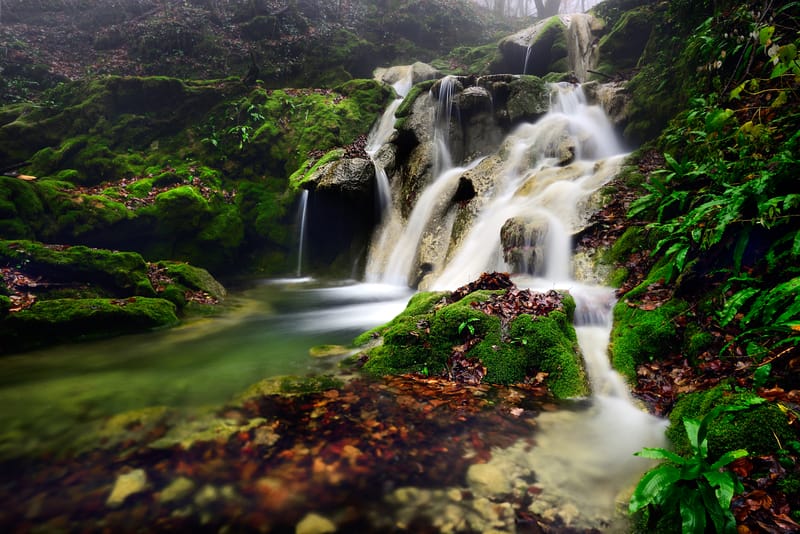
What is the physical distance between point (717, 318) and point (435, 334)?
2.92 meters

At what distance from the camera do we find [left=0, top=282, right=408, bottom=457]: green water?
3713 mm

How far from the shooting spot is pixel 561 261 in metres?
6.85

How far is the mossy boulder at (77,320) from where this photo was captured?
580cm

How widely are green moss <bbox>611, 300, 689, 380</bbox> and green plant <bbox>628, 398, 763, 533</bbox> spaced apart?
5.55ft

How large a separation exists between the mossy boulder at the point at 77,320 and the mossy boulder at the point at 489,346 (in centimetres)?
507

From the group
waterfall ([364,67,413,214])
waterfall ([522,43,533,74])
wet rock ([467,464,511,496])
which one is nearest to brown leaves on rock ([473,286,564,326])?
wet rock ([467,464,511,496])

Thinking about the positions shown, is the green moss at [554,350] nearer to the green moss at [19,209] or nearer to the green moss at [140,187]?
the green moss at [19,209]

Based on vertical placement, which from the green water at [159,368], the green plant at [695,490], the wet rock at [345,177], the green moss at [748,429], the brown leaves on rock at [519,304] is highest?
the wet rock at [345,177]

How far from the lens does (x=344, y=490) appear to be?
8.49 ft

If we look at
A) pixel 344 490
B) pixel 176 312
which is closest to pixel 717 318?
pixel 344 490

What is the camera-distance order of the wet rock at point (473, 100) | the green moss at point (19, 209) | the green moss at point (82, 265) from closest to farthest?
the green moss at point (82, 265)
the green moss at point (19, 209)
the wet rock at point (473, 100)

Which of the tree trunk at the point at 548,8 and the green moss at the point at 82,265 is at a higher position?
the tree trunk at the point at 548,8

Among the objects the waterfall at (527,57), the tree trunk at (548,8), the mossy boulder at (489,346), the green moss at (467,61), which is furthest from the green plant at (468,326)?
the tree trunk at (548,8)

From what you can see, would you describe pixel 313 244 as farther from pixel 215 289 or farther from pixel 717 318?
pixel 717 318
